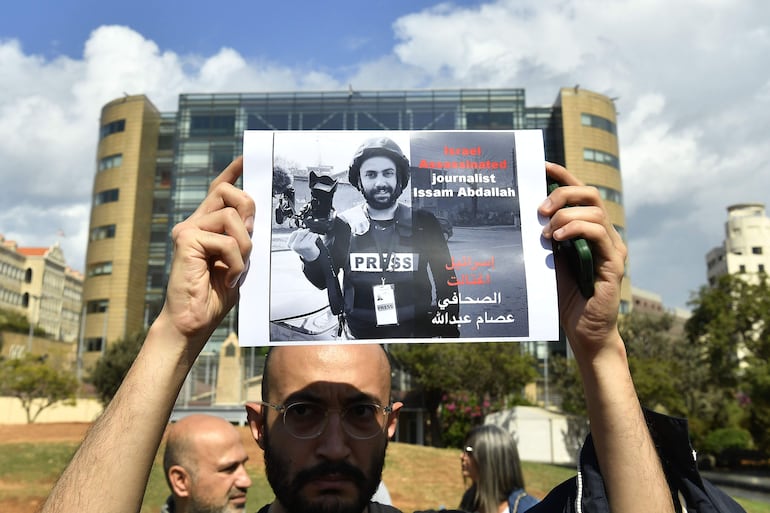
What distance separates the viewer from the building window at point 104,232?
59.4 metres

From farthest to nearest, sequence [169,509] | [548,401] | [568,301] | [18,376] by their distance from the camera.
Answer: [548,401]
[18,376]
[169,509]
[568,301]

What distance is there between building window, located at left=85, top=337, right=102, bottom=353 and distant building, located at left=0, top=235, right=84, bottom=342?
5437 centimetres

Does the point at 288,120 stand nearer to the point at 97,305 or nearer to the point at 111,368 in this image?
the point at 97,305

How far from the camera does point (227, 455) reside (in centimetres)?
407

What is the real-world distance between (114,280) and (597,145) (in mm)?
44025

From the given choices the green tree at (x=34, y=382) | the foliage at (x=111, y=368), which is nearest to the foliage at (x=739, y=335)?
the foliage at (x=111, y=368)

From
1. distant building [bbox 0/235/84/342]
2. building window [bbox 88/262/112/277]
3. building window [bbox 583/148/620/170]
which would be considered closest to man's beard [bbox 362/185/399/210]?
building window [bbox 583/148/620/170]

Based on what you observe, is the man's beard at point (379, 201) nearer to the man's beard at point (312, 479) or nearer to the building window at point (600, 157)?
the man's beard at point (312, 479)

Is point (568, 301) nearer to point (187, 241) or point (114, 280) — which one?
point (187, 241)

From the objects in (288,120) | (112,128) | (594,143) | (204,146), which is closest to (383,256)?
(288,120)

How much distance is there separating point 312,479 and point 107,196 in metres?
63.7

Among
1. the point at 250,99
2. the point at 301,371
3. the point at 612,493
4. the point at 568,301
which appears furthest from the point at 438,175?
the point at 250,99

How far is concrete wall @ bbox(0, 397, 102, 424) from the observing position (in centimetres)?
4015

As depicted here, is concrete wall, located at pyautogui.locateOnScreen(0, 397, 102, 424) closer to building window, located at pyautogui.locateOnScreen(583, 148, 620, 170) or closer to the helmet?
the helmet
